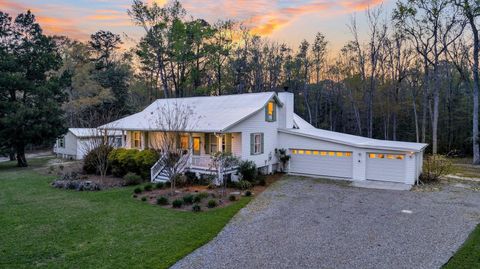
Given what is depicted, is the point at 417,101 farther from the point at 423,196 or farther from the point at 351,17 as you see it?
the point at 423,196

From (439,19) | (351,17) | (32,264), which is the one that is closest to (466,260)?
(32,264)

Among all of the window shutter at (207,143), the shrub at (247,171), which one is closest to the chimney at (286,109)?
the shrub at (247,171)

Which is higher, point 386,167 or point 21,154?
point 21,154

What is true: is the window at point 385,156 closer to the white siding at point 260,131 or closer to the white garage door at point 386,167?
the white garage door at point 386,167

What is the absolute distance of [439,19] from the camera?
24.5 meters

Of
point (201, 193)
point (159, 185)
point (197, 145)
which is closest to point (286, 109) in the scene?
point (197, 145)

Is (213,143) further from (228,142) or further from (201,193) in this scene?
(201,193)

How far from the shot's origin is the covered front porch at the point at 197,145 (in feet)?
52.7

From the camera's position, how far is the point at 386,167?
623 inches

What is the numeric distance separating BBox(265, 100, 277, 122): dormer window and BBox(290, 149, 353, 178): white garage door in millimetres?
2395

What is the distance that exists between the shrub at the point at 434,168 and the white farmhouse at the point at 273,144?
0.36 metres

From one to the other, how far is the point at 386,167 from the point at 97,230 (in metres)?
13.8

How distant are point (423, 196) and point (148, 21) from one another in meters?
27.8

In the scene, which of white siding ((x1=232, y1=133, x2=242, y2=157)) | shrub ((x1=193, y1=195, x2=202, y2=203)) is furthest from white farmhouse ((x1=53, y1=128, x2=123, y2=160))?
shrub ((x1=193, y1=195, x2=202, y2=203))
